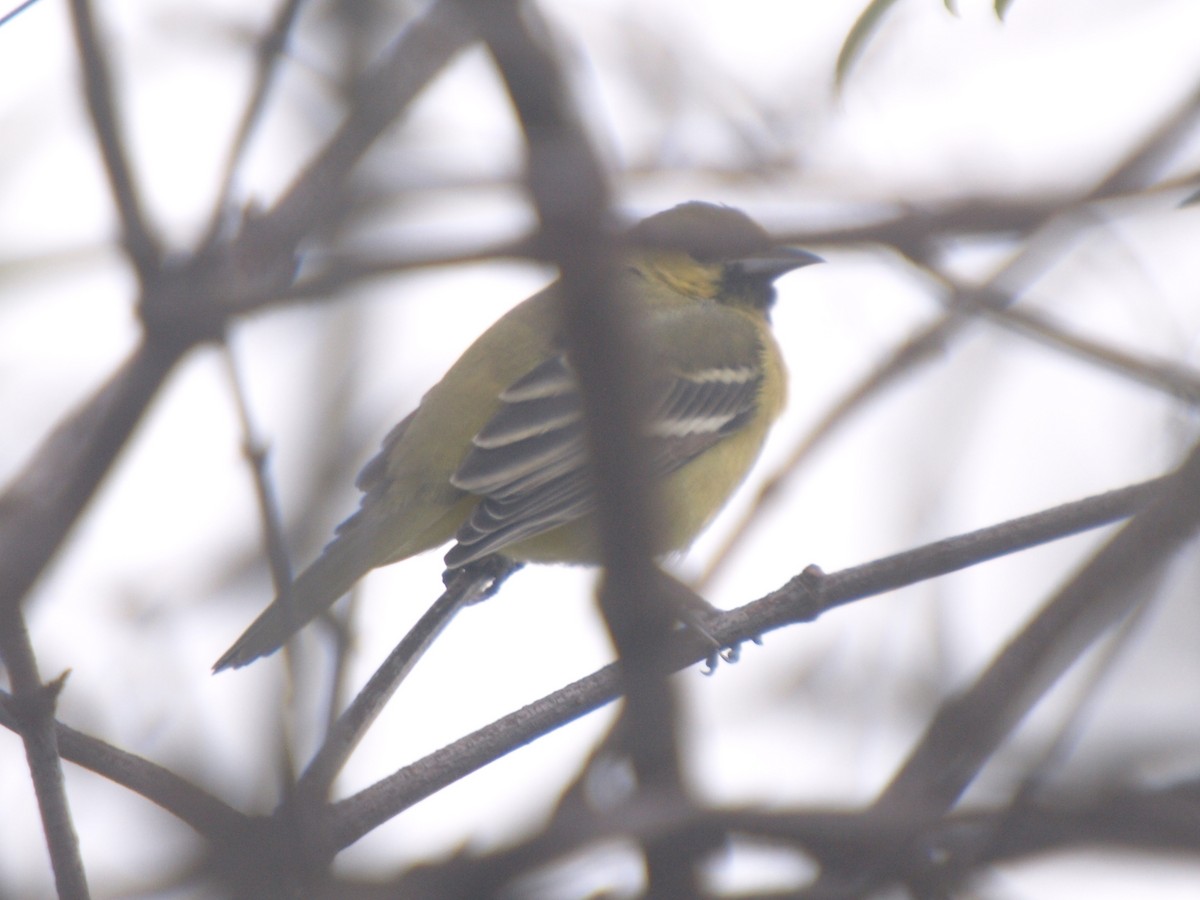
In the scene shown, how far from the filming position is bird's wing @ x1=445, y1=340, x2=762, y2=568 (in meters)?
4.77

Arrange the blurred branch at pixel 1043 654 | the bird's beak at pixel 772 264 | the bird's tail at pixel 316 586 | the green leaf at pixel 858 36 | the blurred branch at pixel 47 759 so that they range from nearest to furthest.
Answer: the blurred branch at pixel 1043 654 → the blurred branch at pixel 47 759 → the green leaf at pixel 858 36 → the bird's tail at pixel 316 586 → the bird's beak at pixel 772 264

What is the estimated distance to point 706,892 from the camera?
Answer: 3.84ft

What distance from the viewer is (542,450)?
202 inches

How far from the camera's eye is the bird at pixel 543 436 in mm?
4836

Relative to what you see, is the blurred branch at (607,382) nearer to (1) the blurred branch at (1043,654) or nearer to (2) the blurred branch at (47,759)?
(1) the blurred branch at (1043,654)

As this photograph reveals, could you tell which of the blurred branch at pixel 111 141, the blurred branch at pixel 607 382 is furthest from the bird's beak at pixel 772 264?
the blurred branch at pixel 607 382

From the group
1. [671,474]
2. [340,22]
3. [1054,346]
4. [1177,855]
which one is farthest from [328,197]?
[671,474]

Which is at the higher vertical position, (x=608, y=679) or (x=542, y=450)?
(x=542, y=450)

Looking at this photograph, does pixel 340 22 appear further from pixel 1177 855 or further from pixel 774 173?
pixel 1177 855

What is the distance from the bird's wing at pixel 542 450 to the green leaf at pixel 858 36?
183cm

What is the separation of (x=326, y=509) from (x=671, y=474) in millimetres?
3036

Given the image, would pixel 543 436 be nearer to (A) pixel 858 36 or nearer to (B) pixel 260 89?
(A) pixel 858 36

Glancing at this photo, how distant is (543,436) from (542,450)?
0.08 meters

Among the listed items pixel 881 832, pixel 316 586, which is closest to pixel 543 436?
pixel 316 586
